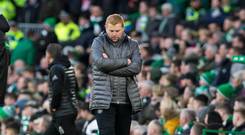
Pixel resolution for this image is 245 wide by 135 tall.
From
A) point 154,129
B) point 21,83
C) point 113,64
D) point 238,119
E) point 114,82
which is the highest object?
point 113,64

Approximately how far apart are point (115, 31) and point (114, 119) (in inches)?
43.4

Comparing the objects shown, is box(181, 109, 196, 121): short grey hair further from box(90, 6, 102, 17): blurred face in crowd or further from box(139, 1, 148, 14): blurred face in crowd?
box(90, 6, 102, 17): blurred face in crowd

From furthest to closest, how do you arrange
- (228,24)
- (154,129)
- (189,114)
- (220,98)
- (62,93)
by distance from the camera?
(228,24) < (220,98) < (189,114) < (154,129) < (62,93)

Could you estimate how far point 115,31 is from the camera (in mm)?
12992

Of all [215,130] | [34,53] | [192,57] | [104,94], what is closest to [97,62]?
[104,94]

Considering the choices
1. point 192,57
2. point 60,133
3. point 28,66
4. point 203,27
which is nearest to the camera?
point 60,133

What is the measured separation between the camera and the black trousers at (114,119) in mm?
12953

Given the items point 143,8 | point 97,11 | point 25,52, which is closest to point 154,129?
point 143,8

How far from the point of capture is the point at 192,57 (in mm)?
20031

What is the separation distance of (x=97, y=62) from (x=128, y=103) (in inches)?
25.5

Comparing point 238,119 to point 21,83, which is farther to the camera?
point 21,83

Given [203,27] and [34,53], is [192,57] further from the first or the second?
[34,53]

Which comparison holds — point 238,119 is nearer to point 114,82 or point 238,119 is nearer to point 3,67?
point 114,82

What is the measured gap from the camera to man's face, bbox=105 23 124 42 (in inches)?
510
